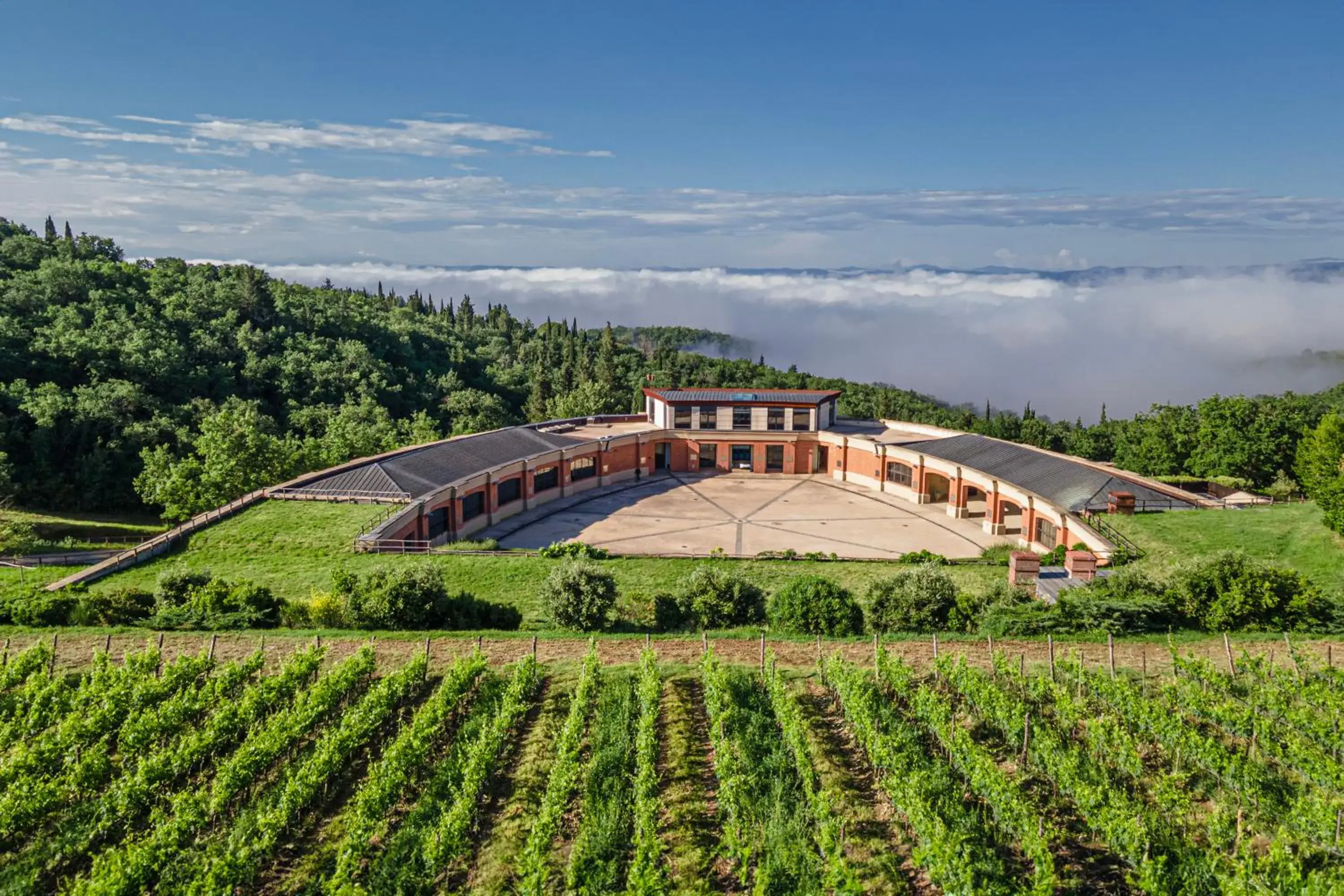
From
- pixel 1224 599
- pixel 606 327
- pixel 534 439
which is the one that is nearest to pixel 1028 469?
Answer: pixel 1224 599

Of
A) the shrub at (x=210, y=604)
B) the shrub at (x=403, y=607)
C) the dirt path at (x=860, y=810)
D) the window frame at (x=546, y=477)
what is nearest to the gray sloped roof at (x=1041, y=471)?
the window frame at (x=546, y=477)

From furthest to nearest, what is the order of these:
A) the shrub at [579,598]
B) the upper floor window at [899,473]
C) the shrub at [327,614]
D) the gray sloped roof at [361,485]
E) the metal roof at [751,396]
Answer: the metal roof at [751,396] < the upper floor window at [899,473] < the gray sloped roof at [361,485] < the shrub at [579,598] < the shrub at [327,614]

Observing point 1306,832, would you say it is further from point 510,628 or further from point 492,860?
point 510,628

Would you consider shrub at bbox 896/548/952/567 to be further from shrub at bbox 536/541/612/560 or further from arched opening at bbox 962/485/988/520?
shrub at bbox 536/541/612/560

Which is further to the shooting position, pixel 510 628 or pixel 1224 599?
pixel 510 628

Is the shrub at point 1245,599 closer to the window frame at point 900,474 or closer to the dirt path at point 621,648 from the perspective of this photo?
the dirt path at point 621,648

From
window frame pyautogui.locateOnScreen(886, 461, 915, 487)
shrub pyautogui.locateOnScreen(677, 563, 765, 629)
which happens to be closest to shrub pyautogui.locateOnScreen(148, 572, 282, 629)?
shrub pyautogui.locateOnScreen(677, 563, 765, 629)
